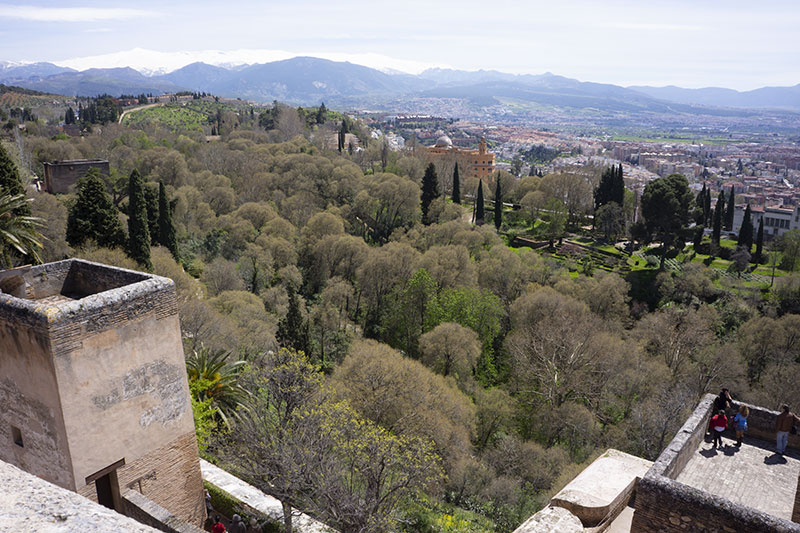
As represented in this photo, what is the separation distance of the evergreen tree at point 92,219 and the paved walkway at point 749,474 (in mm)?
26681

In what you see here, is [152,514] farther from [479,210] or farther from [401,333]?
[479,210]

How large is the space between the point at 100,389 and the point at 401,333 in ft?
88.2

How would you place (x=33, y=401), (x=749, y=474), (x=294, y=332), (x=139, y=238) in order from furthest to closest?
(x=139, y=238), (x=294, y=332), (x=749, y=474), (x=33, y=401)

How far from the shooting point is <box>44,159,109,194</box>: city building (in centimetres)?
4144

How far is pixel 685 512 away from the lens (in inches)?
281

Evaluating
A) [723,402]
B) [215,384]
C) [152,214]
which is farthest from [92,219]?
[723,402]

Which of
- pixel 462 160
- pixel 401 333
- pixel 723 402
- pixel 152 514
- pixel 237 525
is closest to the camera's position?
pixel 152 514

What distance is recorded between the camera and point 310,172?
2119 inches

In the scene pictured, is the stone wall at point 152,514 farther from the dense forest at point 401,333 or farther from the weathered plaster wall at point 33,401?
the dense forest at point 401,333

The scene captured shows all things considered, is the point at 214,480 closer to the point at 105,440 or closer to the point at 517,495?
the point at 105,440

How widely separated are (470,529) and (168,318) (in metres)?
9.31

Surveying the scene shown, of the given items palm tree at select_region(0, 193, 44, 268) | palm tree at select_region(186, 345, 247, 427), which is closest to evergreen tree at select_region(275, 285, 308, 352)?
palm tree at select_region(186, 345, 247, 427)

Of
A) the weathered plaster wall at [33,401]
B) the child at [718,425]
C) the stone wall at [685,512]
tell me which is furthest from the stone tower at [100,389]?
the child at [718,425]

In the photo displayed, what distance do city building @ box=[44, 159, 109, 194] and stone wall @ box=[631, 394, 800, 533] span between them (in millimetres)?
44709
